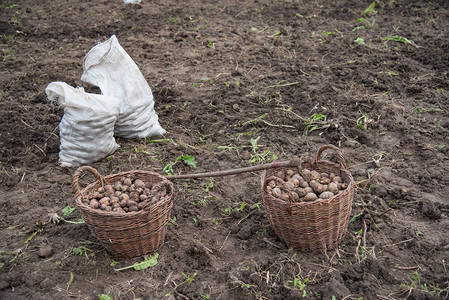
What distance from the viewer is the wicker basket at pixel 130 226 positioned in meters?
2.79

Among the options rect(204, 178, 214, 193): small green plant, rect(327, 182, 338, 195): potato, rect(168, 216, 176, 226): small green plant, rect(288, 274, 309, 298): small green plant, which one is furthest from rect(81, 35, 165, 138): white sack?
rect(288, 274, 309, 298): small green plant

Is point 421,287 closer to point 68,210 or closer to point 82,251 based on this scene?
point 82,251

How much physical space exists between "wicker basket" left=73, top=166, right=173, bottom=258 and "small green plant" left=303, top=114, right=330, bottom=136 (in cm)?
189

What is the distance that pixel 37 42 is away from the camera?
665 centimetres

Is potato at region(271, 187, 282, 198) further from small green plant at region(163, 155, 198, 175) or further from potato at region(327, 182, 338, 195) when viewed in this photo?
small green plant at region(163, 155, 198, 175)

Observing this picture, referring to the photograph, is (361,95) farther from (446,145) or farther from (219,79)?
(219,79)

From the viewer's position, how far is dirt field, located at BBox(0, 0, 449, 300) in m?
2.86

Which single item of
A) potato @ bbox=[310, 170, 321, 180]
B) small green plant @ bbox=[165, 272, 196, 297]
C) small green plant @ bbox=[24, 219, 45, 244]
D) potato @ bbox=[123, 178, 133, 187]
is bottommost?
small green plant @ bbox=[165, 272, 196, 297]

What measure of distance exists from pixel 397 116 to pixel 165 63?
9.61 feet

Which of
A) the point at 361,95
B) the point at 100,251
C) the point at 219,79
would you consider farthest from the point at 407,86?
the point at 100,251

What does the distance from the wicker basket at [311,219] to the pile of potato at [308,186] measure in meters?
0.07

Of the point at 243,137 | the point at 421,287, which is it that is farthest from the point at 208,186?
the point at 421,287

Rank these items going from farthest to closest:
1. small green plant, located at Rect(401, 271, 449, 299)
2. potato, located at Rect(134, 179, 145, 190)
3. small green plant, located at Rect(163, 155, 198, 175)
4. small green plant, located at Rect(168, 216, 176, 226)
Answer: small green plant, located at Rect(163, 155, 198, 175) < small green plant, located at Rect(168, 216, 176, 226) < potato, located at Rect(134, 179, 145, 190) < small green plant, located at Rect(401, 271, 449, 299)

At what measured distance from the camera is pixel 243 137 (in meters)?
4.48
